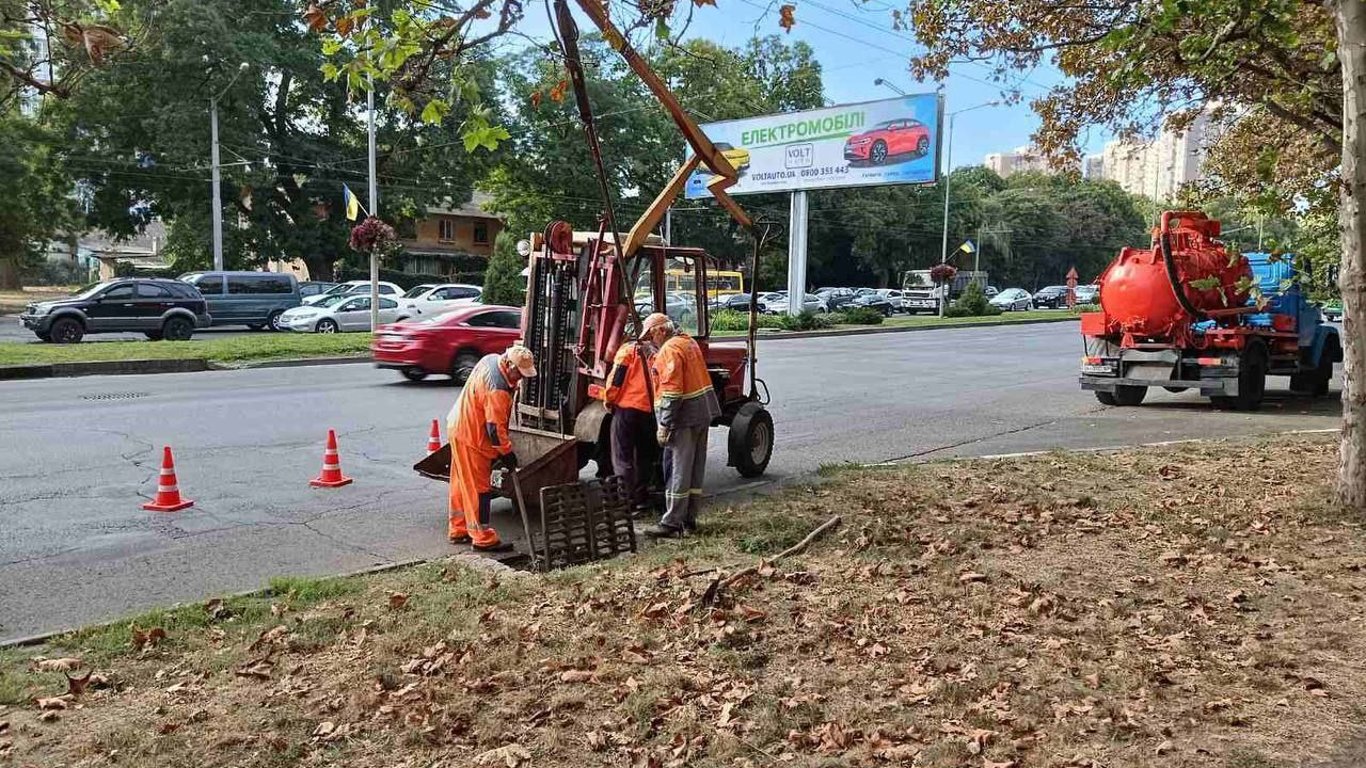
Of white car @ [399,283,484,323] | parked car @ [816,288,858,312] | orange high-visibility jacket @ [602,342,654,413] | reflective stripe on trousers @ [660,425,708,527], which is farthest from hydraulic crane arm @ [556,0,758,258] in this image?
parked car @ [816,288,858,312]

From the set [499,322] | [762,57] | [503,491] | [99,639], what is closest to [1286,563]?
[503,491]

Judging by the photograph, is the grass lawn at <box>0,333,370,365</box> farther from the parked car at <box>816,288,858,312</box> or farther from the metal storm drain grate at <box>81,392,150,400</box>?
the parked car at <box>816,288,858,312</box>

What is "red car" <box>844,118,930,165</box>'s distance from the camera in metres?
33.9

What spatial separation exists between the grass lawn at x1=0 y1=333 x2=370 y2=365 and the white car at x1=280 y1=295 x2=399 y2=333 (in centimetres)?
552

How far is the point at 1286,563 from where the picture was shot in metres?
6.23

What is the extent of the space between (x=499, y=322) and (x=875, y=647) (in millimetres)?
13241

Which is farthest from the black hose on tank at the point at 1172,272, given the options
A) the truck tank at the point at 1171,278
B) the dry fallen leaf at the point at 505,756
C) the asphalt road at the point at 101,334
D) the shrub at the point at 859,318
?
the shrub at the point at 859,318

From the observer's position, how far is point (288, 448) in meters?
10.9

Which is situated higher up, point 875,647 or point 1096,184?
point 1096,184

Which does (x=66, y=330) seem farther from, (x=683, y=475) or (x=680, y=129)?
(x=683, y=475)

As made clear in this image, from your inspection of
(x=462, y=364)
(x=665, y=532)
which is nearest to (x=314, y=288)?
(x=462, y=364)

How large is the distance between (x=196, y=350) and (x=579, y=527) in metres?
17.3

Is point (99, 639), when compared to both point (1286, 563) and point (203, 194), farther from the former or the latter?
point (203, 194)

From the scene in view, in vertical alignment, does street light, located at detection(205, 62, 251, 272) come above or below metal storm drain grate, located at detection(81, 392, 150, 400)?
above
